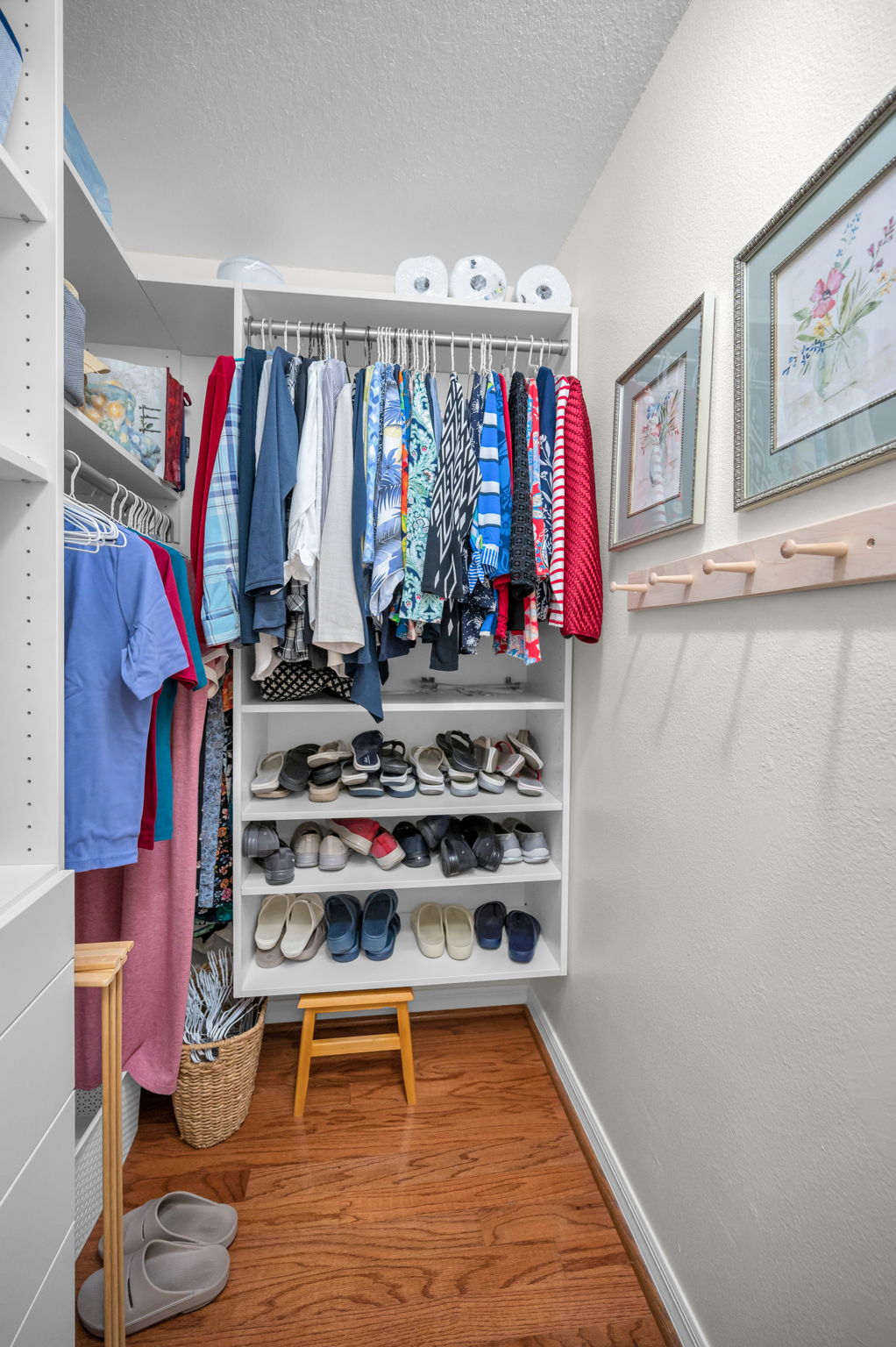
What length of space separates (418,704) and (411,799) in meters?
0.30

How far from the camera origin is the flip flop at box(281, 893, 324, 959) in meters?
1.76

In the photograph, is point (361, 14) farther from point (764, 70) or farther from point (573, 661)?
point (573, 661)

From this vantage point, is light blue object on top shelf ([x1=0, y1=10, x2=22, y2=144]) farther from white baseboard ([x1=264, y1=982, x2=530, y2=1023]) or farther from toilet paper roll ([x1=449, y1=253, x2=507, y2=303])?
white baseboard ([x1=264, y1=982, x2=530, y2=1023])

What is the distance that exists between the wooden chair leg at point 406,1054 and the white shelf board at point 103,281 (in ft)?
6.81

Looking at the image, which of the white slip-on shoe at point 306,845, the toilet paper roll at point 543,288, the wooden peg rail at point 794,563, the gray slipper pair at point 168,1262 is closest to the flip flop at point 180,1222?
the gray slipper pair at point 168,1262

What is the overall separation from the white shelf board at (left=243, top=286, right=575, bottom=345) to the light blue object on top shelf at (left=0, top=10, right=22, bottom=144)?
0.78 m

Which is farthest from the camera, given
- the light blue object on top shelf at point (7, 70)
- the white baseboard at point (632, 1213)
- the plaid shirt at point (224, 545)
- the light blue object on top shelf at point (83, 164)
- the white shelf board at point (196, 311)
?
the white shelf board at point (196, 311)

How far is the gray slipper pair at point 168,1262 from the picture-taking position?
112 cm

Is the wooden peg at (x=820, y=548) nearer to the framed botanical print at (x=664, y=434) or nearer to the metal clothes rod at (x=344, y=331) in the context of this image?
the framed botanical print at (x=664, y=434)

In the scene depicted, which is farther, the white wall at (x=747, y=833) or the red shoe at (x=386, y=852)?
the red shoe at (x=386, y=852)

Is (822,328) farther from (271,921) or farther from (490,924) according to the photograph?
(271,921)

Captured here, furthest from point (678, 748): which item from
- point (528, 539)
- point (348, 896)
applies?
point (348, 896)

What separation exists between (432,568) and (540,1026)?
1.54 metres

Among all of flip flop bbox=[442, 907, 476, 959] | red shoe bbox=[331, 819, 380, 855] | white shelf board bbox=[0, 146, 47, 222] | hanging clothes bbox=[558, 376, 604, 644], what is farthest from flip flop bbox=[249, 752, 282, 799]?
white shelf board bbox=[0, 146, 47, 222]
